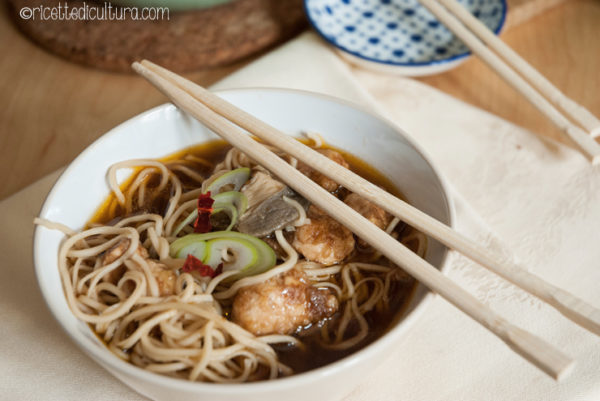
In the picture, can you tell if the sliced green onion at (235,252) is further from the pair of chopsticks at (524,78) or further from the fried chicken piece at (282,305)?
the pair of chopsticks at (524,78)

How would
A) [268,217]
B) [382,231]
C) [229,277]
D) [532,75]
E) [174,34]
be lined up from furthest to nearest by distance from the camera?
1. [174,34]
2. [532,75]
3. [268,217]
4. [229,277]
5. [382,231]

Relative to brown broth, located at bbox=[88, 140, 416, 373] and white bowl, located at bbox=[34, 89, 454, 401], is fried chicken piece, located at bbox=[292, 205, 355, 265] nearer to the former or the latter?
brown broth, located at bbox=[88, 140, 416, 373]

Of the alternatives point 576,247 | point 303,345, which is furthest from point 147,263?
point 576,247

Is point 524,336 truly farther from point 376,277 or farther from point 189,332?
point 189,332

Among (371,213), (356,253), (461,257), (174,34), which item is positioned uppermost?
(174,34)

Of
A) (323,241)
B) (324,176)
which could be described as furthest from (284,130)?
(323,241)

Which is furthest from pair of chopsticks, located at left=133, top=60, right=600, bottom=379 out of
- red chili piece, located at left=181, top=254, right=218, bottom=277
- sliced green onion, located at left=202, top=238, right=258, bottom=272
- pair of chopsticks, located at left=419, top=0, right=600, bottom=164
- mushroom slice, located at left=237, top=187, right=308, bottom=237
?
pair of chopsticks, located at left=419, top=0, right=600, bottom=164

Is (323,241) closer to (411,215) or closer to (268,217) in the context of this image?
(268,217)

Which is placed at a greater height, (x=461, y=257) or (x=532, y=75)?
(x=532, y=75)
